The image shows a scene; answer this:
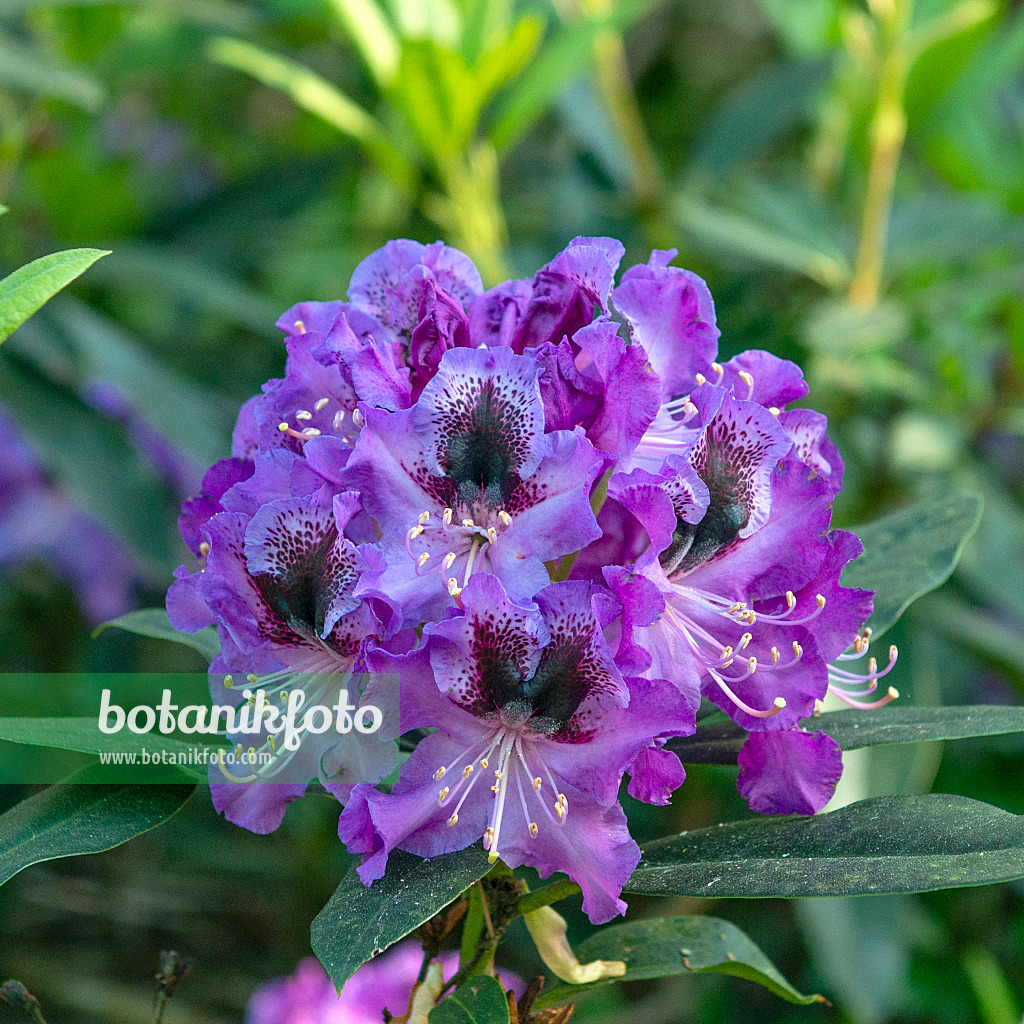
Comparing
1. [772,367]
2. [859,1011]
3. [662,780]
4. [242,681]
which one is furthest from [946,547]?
[859,1011]

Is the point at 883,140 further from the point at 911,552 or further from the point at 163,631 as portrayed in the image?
the point at 163,631

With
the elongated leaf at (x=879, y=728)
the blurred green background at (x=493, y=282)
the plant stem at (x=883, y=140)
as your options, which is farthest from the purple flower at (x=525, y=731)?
the plant stem at (x=883, y=140)

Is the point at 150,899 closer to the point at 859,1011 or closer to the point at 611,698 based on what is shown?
the point at 859,1011

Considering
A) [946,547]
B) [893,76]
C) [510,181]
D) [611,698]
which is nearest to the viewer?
[611,698]

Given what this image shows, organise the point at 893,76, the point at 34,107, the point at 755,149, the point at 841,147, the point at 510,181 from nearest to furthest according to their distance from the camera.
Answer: the point at 893,76, the point at 34,107, the point at 755,149, the point at 841,147, the point at 510,181

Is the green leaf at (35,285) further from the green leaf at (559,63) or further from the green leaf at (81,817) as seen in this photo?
the green leaf at (559,63)

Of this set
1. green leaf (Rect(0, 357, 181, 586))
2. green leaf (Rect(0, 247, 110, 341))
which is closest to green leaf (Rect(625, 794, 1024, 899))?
green leaf (Rect(0, 247, 110, 341))

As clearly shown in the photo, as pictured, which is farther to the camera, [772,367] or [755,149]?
[755,149]
